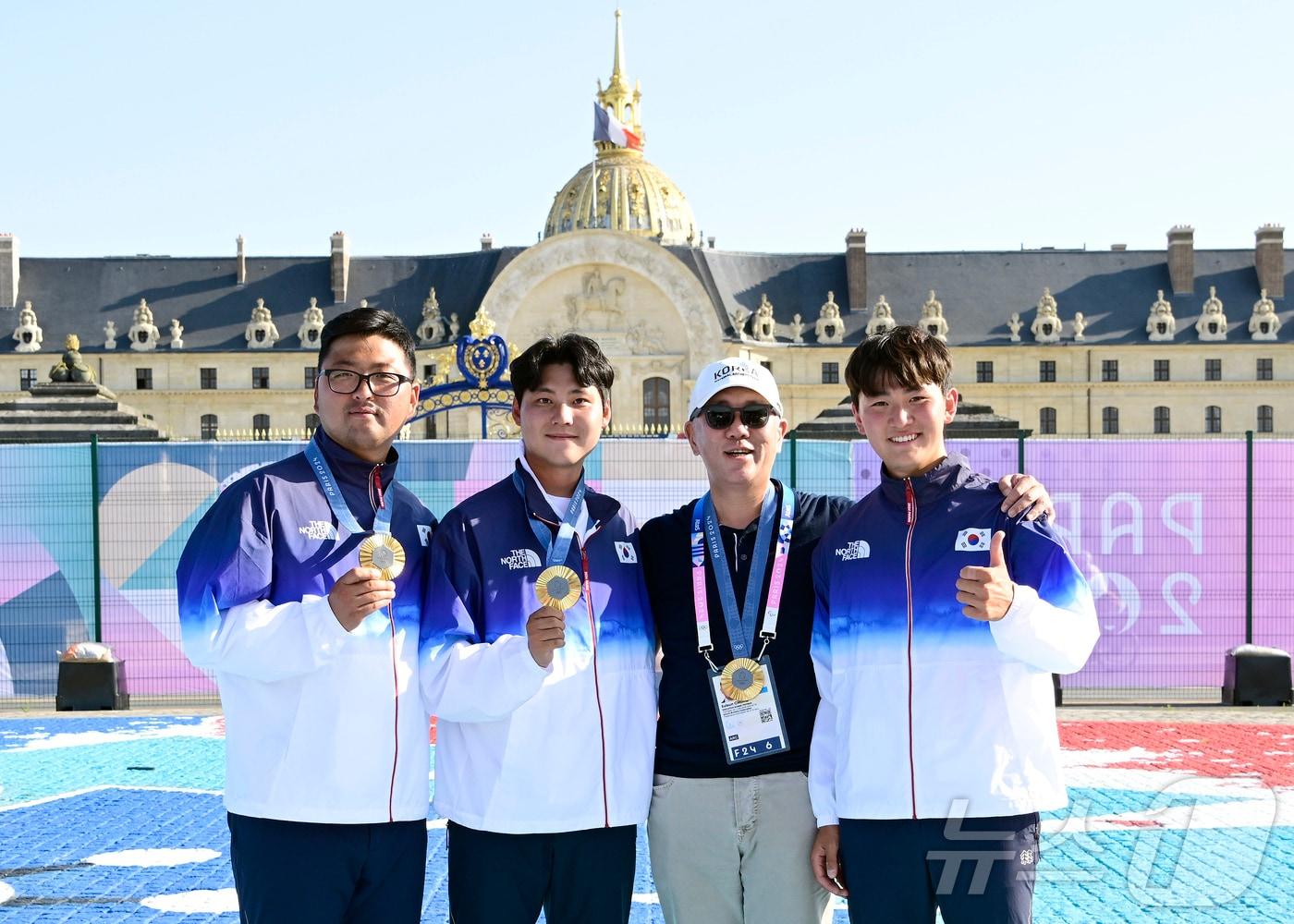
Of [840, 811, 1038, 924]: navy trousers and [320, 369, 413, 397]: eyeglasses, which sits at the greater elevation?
[320, 369, 413, 397]: eyeglasses

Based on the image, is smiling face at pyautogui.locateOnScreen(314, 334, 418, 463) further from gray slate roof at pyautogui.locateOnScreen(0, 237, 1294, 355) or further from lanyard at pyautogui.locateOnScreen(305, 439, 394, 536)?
gray slate roof at pyautogui.locateOnScreen(0, 237, 1294, 355)

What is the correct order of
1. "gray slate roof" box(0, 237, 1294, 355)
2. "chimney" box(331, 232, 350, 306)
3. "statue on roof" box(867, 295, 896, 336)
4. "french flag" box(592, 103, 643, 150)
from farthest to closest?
"chimney" box(331, 232, 350, 306) < "gray slate roof" box(0, 237, 1294, 355) < "statue on roof" box(867, 295, 896, 336) < "french flag" box(592, 103, 643, 150)

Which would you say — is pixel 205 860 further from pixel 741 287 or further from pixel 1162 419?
pixel 1162 419

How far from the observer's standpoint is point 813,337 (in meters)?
61.8

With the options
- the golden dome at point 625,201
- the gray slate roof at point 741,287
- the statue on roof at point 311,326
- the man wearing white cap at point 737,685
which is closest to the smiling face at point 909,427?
the man wearing white cap at point 737,685

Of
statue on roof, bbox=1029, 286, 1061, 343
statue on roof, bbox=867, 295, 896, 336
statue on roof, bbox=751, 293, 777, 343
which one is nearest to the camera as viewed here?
statue on roof, bbox=867, 295, 896, 336

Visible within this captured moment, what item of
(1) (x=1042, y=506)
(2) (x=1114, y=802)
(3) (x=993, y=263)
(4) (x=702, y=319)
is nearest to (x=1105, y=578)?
(2) (x=1114, y=802)

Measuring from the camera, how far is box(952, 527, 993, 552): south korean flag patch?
3.44 meters

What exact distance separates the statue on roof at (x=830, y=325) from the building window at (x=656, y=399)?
8073 millimetres

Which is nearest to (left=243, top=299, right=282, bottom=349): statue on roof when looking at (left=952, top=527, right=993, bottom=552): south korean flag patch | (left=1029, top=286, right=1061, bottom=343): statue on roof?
(left=1029, top=286, right=1061, bottom=343): statue on roof

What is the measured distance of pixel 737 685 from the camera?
143 inches

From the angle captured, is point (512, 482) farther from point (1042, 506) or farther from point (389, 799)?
point (1042, 506)

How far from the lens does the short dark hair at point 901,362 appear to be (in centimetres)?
359

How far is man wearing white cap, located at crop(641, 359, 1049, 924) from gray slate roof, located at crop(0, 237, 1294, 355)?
5684 centimetres
